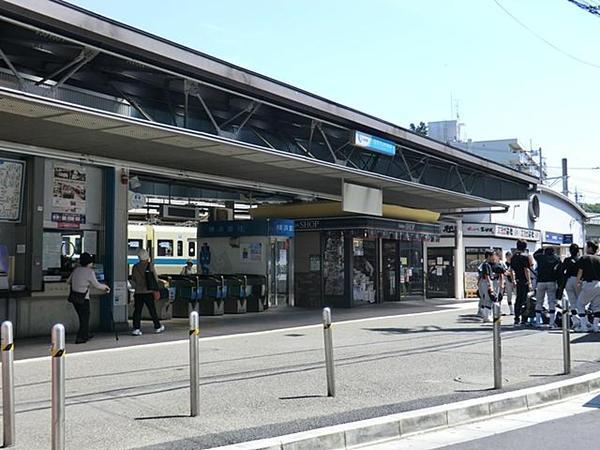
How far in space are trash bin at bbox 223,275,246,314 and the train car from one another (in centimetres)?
696

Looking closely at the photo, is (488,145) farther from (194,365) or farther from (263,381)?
(194,365)

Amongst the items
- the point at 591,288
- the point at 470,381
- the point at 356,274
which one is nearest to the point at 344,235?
the point at 356,274

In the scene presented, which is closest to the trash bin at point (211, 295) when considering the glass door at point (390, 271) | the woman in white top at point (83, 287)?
the woman in white top at point (83, 287)

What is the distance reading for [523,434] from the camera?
275 inches

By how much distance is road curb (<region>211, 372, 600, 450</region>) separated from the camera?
6.22m

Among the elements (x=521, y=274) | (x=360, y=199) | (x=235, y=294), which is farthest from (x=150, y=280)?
(x=521, y=274)

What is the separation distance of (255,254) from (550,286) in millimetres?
9007

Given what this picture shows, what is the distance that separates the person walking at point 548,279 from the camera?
1552cm

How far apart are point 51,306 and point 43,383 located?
5.15 metres

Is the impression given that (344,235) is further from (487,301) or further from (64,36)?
(64,36)

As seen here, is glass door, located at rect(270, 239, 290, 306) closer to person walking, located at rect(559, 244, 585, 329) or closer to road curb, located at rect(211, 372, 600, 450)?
person walking, located at rect(559, 244, 585, 329)

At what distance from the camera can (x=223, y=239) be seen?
867 inches

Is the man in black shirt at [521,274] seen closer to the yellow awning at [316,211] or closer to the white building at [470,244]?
the yellow awning at [316,211]

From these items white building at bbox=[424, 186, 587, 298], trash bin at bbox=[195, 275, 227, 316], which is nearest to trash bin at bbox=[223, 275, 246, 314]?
trash bin at bbox=[195, 275, 227, 316]
